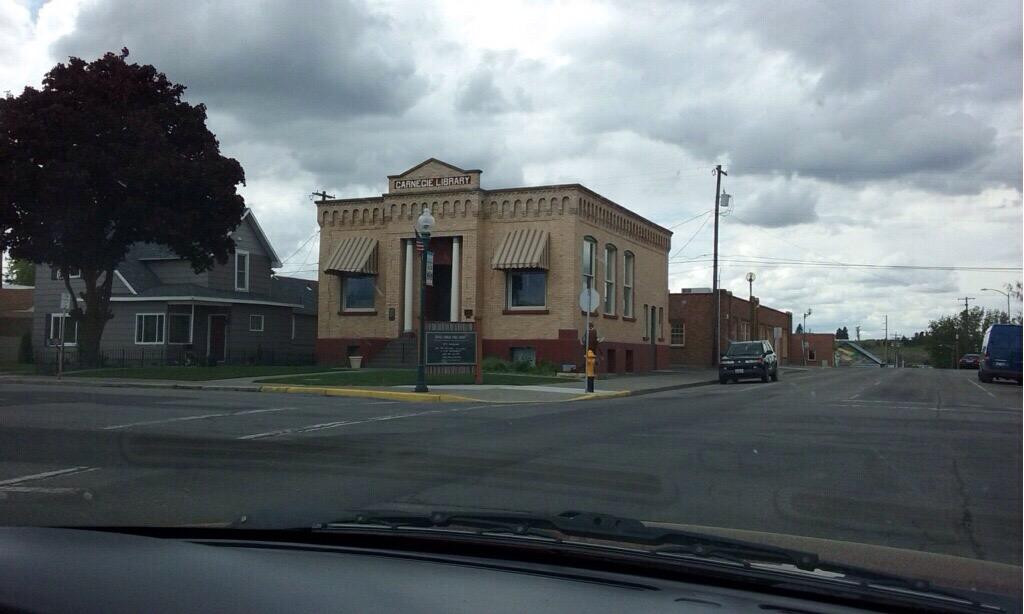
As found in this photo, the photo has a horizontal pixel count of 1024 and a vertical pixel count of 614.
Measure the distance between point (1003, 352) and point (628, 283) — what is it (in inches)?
Answer: 595

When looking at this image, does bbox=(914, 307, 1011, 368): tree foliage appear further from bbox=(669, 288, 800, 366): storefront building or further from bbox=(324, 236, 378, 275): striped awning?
bbox=(324, 236, 378, 275): striped awning

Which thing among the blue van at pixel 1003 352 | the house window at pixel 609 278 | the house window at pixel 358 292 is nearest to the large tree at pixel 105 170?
the house window at pixel 358 292

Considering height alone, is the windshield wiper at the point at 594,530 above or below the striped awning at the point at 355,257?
below

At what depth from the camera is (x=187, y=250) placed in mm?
32500

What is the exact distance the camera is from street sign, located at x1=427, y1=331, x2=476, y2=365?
86.1 feet

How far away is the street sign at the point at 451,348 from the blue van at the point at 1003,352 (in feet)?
67.9

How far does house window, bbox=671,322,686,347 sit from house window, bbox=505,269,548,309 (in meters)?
22.4

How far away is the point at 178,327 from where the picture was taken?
129ft

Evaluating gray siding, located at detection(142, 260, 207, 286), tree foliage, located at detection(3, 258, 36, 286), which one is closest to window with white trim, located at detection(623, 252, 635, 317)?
gray siding, located at detection(142, 260, 207, 286)

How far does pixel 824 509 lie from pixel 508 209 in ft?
91.5

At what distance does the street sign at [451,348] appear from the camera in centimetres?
2623

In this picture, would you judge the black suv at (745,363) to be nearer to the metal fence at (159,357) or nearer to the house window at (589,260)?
the house window at (589,260)

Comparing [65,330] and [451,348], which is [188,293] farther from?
[451,348]

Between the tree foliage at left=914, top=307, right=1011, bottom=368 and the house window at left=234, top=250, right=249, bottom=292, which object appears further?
the tree foliage at left=914, top=307, right=1011, bottom=368
